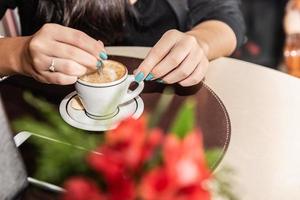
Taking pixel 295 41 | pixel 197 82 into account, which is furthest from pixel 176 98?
pixel 295 41

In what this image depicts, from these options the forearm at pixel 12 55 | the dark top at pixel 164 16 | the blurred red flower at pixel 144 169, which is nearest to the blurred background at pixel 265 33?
the dark top at pixel 164 16

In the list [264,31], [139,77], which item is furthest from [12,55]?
[264,31]

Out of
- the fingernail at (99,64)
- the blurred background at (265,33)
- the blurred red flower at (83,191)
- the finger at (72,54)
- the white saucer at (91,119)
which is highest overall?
the blurred red flower at (83,191)

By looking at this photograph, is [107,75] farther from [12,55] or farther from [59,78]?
[12,55]

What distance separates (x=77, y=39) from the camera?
2.70ft

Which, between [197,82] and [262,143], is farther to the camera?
[197,82]

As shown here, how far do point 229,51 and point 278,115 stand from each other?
0.34 metres

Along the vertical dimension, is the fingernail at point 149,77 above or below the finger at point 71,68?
below

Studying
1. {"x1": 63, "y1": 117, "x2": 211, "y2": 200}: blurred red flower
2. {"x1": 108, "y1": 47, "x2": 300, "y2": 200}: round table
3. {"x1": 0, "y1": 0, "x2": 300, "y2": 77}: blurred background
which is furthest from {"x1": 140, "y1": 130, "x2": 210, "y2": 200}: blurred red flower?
{"x1": 0, "y1": 0, "x2": 300, "y2": 77}: blurred background

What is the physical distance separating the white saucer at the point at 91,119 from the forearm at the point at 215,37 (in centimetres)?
28

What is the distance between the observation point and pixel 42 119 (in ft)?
2.76

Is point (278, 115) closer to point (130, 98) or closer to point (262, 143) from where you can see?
point (262, 143)

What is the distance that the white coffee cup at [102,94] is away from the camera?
0.80 m

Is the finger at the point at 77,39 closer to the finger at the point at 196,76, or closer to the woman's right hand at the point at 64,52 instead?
the woman's right hand at the point at 64,52
